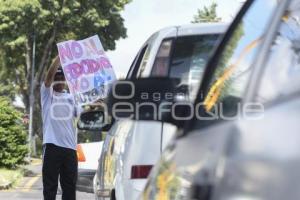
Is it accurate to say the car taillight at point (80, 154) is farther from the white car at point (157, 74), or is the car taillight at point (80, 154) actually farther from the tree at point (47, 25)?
the tree at point (47, 25)

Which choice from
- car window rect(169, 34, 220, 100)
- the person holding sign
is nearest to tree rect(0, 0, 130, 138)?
the person holding sign

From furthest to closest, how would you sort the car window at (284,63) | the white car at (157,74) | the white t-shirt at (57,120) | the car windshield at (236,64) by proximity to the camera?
the white t-shirt at (57,120)
the white car at (157,74)
the car windshield at (236,64)
the car window at (284,63)

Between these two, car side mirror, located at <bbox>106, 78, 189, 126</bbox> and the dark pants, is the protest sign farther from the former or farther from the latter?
car side mirror, located at <bbox>106, 78, 189, 126</bbox>

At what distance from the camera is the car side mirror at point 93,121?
6141mm

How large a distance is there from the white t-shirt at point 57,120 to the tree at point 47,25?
2493 cm

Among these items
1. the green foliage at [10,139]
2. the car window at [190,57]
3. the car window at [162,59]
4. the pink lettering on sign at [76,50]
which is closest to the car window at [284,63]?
the car window at [190,57]

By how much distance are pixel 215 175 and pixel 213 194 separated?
0.15 ft

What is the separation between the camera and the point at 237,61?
2.12 metres

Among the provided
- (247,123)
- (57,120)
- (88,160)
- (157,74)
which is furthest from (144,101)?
(88,160)

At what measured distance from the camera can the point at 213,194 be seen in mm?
1573

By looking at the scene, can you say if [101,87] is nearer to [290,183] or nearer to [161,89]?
[161,89]

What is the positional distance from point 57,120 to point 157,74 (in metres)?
2.56

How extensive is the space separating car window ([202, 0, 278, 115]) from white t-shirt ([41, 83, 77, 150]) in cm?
470

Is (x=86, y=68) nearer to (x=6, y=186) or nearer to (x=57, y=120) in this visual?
(x=57, y=120)
